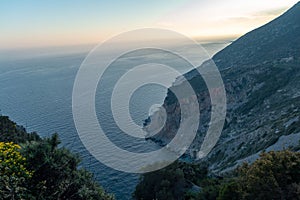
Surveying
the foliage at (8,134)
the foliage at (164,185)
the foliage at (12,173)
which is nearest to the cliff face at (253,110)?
the foliage at (164,185)

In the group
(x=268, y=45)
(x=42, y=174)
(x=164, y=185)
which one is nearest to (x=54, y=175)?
(x=42, y=174)

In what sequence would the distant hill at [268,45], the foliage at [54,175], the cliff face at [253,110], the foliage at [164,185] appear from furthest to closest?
the distant hill at [268,45] → the cliff face at [253,110] → the foliage at [164,185] → the foliage at [54,175]

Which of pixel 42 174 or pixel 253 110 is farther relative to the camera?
pixel 253 110

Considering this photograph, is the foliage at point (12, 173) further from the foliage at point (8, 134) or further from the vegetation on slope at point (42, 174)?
the foliage at point (8, 134)

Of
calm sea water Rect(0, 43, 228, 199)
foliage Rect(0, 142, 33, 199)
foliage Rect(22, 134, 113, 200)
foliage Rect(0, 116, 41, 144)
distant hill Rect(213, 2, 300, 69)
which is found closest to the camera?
foliage Rect(0, 142, 33, 199)

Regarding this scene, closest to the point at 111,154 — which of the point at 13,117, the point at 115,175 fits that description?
the point at 115,175

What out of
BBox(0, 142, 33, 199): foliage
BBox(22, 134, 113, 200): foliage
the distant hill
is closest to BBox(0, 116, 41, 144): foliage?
BBox(22, 134, 113, 200): foliage

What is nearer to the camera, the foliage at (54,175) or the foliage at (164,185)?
the foliage at (54,175)

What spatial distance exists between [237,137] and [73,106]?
60524mm

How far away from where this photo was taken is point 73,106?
102 m

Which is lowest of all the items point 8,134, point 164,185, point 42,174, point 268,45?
point 164,185

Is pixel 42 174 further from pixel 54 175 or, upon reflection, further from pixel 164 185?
pixel 164 185

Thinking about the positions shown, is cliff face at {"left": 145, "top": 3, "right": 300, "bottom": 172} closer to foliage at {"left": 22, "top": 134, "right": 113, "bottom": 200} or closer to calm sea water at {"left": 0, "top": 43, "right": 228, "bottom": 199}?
calm sea water at {"left": 0, "top": 43, "right": 228, "bottom": 199}

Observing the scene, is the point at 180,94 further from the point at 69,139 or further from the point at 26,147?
the point at 26,147
